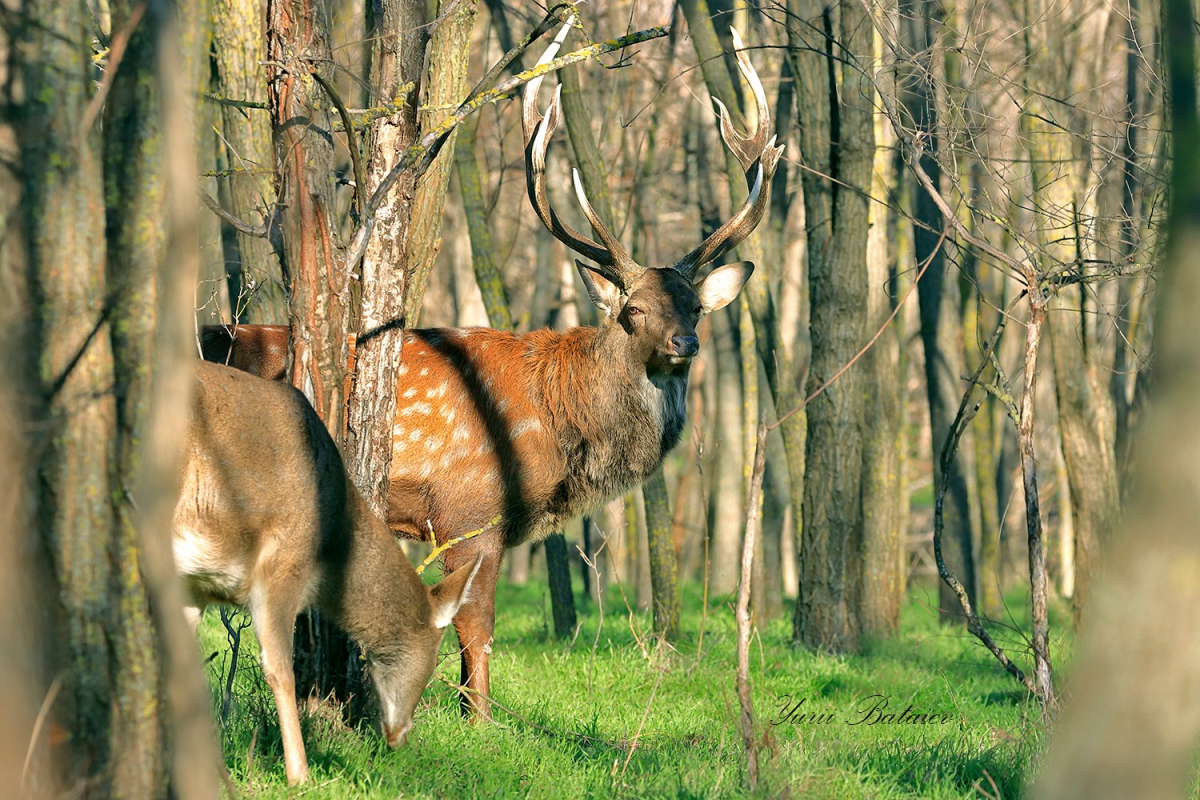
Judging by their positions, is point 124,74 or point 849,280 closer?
point 124,74

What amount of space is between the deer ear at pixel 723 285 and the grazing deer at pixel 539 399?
210 mm

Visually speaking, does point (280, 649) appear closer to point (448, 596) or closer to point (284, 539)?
point (284, 539)

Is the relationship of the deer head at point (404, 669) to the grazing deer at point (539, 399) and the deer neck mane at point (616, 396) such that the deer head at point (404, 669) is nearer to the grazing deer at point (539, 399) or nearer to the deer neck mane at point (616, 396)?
the grazing deer at point (539, 399)

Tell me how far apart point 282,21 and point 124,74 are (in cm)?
206

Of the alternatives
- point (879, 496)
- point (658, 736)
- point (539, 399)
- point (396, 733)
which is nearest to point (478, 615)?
point (539, 399)

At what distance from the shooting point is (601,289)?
7875 millimetres

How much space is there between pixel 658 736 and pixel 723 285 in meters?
3.57

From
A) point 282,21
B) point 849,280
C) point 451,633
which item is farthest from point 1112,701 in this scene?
point 451,633

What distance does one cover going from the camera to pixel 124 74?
304 centimetres

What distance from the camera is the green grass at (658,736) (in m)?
4.58

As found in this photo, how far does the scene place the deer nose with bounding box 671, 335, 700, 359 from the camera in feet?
23.8

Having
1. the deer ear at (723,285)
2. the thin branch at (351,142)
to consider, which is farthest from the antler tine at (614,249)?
the thin branch at (351,142)

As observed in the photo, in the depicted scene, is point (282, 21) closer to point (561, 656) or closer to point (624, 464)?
point (624, 464)

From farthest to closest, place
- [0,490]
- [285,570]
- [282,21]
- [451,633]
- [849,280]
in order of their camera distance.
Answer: [451,633] < [849,280] < [282,21] < [285,570] < [0,490]
